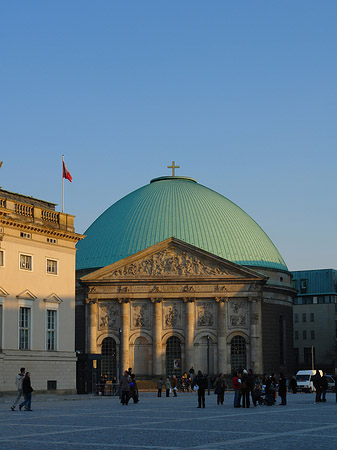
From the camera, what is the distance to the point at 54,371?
5597 centimetres

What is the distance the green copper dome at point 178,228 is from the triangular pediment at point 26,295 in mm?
39773

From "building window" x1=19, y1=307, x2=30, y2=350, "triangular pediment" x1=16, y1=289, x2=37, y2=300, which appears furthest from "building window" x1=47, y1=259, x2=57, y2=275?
"building window" x1=19, y1=307, x2=30, y2=350

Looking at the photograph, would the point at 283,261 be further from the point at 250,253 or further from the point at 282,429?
the point at 282,429

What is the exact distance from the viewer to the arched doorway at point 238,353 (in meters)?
87.2

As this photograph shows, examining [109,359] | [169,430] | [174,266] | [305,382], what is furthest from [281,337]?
[169,430]

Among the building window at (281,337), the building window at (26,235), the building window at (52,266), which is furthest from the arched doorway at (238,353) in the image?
the building window at (26,235)

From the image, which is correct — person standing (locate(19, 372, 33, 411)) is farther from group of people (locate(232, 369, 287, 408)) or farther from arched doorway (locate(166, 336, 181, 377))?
arched doorway (locate(166, 336, 181, 377))

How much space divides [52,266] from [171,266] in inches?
1228

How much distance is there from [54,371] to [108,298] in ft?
106

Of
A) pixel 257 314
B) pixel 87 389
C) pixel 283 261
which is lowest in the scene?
pixel 87 389

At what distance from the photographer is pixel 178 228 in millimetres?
95625

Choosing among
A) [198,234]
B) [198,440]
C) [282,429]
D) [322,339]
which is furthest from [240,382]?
[322,339]

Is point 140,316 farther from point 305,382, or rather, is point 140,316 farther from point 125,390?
point 125,390

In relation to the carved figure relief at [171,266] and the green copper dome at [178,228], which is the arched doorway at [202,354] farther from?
the green copper dome at [178,228]
